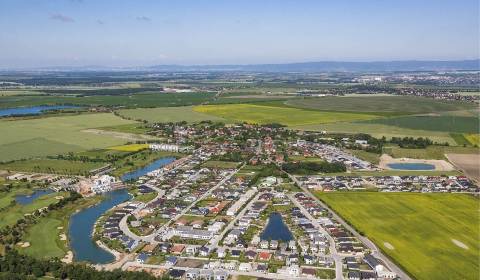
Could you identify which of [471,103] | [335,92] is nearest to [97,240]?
[471,103]

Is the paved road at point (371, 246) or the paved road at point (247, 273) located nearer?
the paved road at point (247, 273)

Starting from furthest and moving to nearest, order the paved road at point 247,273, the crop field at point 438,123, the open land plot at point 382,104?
1. the open land plot at point 382,104
2. the crop field at point 438,123
3. the paved road at point 247,273

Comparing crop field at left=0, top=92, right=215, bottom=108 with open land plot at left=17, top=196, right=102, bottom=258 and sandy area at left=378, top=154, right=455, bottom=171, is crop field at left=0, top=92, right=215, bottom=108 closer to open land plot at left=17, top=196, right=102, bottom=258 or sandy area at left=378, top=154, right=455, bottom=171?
sandy area at left=378, top=154, right=455, bottom=171

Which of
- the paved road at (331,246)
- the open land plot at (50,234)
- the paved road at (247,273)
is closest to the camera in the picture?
the paved road at (247,273)

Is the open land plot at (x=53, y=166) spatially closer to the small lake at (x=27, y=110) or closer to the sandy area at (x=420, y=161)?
the sandy area at (x=420, y=161)

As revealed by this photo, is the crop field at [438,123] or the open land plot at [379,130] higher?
the crop field at [438,123]

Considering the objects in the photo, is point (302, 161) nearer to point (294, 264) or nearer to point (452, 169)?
point (452, 169)

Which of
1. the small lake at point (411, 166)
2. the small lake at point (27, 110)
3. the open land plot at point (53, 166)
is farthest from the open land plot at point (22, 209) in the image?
the small lake at point (27, 110)
